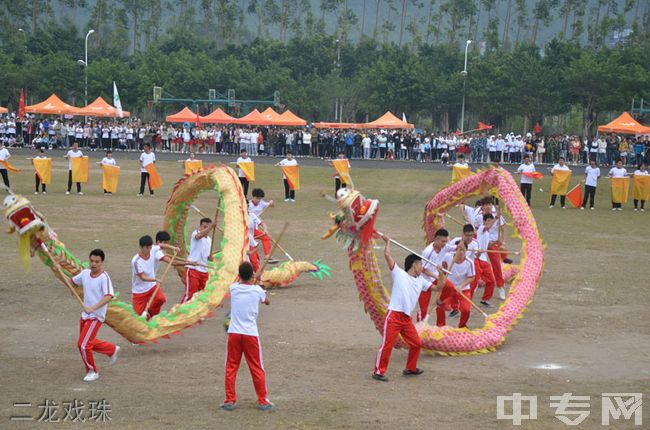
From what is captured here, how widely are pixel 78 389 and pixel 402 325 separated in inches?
146

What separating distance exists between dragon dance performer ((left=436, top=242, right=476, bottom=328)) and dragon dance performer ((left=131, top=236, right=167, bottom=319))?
3.97m

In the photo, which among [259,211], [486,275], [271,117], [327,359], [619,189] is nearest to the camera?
[327,359]

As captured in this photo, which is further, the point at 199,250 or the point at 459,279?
the point at 199,250

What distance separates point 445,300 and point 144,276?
417 centimetres

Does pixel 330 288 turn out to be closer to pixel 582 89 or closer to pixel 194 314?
pixel 194 314

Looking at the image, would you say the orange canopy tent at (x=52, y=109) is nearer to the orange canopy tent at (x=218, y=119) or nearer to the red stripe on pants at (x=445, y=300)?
Answer: the orange canopy tent at (x=218, y=119)

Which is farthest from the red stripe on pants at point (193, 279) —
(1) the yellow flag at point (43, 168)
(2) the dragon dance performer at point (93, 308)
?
(1) the yellow flag at point (43, 168)

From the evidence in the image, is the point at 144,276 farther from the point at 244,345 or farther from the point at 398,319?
the point at 398,319

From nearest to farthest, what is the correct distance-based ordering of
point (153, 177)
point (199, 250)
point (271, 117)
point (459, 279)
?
point (459, 279)
point (199, 250)
point (153, 177)
point (271, 117)

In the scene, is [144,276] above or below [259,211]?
below

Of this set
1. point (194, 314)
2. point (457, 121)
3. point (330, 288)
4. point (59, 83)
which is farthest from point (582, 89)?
point (194, 314)

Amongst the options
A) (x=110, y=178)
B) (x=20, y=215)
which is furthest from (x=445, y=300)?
(x=110, y=178)

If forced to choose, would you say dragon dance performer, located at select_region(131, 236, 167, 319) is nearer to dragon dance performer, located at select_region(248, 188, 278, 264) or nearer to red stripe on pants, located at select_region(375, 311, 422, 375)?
red stripe on pants, located at select_region(375, 311, 422, 375)

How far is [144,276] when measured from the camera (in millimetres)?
12609
